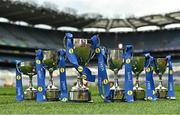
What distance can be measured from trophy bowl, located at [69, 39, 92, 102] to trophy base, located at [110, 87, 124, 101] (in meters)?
0.68

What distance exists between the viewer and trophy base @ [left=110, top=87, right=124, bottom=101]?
351 inches

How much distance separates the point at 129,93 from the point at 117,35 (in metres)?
56.7

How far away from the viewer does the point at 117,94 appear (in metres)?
9.02

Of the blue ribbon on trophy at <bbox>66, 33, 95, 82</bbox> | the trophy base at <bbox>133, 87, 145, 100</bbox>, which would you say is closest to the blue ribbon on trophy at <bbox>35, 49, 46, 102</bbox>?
the blue ribbon on trophy at <bbox>66, 33, 95, 82</bbox>

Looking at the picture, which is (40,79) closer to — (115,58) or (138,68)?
(115,58)

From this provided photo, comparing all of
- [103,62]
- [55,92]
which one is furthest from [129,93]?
[55,92]

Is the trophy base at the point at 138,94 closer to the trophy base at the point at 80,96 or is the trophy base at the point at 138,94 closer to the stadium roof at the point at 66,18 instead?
the trophy base at the point at 80,96

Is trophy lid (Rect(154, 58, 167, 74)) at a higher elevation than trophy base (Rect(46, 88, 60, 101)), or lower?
higher

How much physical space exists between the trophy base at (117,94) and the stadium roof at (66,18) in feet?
136

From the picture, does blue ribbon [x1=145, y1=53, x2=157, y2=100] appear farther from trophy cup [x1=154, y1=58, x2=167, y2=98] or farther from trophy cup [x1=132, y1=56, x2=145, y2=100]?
trophy cup [x1=154, y1=58, x2=167, y2=98]

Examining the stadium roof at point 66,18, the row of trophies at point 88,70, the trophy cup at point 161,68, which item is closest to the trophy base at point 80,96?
the row of trophies at point 88,70

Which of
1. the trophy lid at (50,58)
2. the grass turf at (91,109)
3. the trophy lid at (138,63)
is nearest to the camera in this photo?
A: the grass turf at (91,109)

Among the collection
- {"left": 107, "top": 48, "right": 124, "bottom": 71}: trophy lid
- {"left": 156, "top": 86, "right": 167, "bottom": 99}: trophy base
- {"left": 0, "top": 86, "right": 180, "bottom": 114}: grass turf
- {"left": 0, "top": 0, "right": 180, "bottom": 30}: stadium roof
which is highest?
{"left": 0, "top": 0, "right": 180, "bottom": 30}: stadium roof

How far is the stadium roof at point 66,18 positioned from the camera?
5247 centimetres
